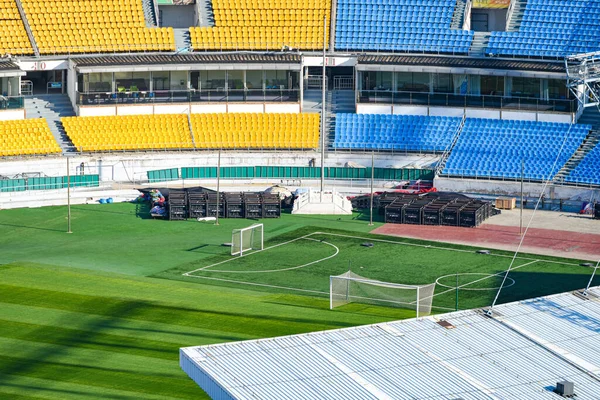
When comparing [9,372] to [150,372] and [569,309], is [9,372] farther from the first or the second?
[569,309]

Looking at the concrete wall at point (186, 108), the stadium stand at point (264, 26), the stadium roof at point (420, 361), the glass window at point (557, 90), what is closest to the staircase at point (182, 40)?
the stadium stand at point (264, 26)

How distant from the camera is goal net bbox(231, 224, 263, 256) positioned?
2258 inches

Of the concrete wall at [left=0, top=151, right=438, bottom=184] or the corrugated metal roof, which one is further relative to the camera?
the corrugated metal roof

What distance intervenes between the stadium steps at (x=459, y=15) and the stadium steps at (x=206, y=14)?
18266 mm

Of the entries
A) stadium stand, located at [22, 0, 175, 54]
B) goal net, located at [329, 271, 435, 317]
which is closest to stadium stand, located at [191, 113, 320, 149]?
stadium stand, located at [22, 0, 175, 54]

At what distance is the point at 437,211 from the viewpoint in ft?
213

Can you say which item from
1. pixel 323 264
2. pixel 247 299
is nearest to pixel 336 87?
pixel 323 264

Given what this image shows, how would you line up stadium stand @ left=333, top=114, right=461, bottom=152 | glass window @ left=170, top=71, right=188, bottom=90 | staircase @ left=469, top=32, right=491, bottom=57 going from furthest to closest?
glass window @ left=170, top=71, right=188, bottom=90
staircase @ left=469, top=32, right=491, bottom=57
stadium stand @ left=333, top=114, right=461, bottom=152

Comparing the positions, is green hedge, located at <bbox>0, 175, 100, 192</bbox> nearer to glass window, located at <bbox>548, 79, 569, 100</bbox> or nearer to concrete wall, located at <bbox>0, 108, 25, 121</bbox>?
concrete wall, located at <bbox>0, 108, 25, 121</bbox>

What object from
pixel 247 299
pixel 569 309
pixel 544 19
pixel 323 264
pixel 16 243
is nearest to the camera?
pixel 569 309

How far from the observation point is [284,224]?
6525 centimetres

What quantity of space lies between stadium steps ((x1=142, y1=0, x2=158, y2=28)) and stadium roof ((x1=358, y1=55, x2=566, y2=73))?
1624cm

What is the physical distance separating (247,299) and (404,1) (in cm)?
4256

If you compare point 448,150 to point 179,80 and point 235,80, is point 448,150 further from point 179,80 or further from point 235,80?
point 179,80
